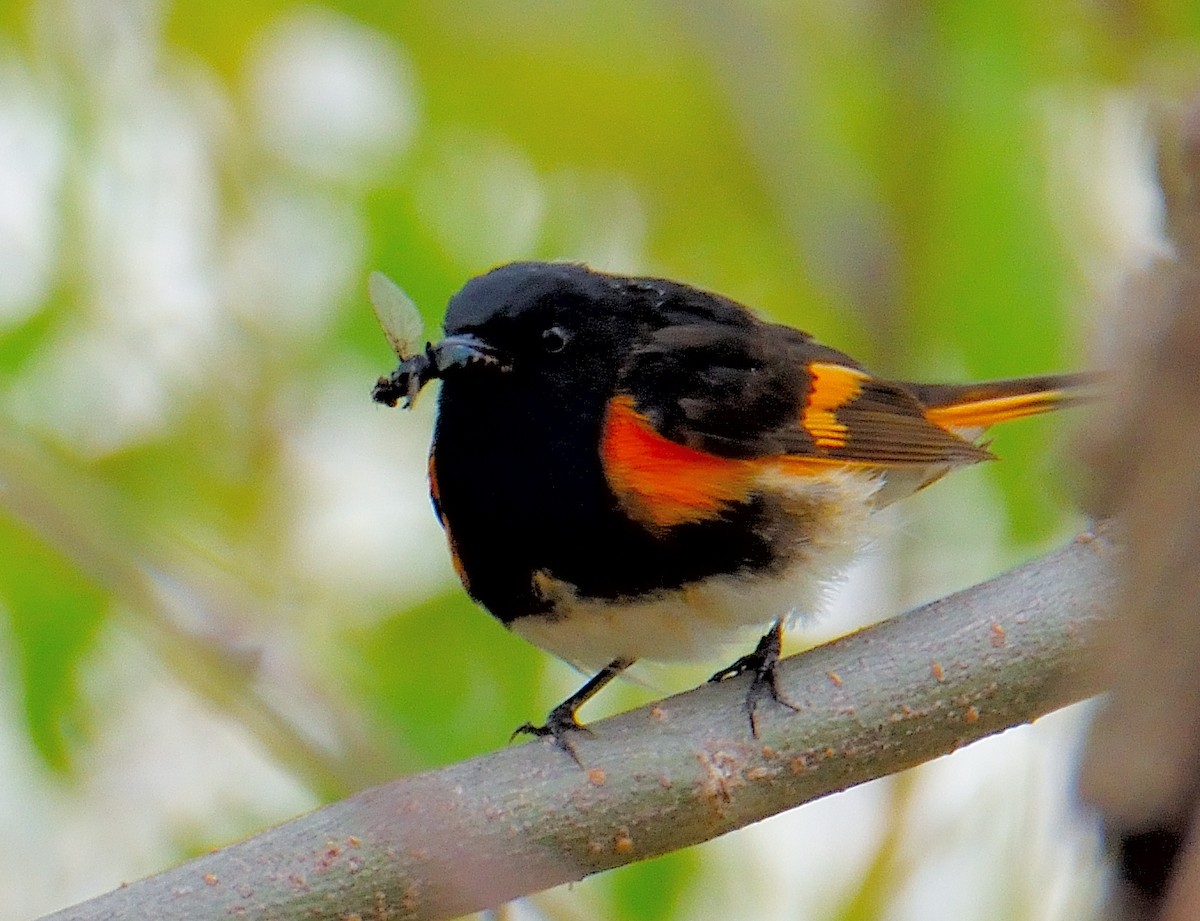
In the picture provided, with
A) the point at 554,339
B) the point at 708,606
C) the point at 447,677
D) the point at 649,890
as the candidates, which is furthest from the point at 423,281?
the point at 649,890

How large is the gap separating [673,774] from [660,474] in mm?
686

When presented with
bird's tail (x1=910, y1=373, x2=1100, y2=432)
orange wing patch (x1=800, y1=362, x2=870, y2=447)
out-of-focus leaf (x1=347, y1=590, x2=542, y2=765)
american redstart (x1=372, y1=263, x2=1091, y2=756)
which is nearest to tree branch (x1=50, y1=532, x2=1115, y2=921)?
american redstart (x1=372, y1=263, x2=1091, y2=756)

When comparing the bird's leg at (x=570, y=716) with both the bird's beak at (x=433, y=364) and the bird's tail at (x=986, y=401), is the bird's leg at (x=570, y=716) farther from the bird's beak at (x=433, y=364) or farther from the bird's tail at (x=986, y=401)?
the bird's tail at (x=986, y=401)

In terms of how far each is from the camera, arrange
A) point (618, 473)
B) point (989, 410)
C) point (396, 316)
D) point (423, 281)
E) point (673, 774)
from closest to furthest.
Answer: point (673, 774) → point (396, 316) → point (618, 473) → point (423, 281) → point (989, 410)

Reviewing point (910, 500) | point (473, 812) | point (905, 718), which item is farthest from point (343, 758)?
point (910, 500)

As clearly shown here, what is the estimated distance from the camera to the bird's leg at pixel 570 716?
1985mm

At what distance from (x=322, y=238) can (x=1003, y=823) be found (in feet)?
5.86

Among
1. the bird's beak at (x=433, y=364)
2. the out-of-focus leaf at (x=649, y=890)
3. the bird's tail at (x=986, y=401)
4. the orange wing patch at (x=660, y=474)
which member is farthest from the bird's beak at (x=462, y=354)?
the bird's tail at (x=986, y=401)

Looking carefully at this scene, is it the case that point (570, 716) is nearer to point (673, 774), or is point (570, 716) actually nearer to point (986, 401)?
point (673, 774)

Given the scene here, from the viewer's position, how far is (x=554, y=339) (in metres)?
2.63

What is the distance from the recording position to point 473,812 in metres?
1.86

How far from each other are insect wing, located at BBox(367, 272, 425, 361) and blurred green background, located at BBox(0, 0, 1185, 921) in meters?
0.44

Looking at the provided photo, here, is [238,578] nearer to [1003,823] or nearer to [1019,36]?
[1003,823]

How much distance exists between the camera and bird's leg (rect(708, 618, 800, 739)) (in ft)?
6.74
